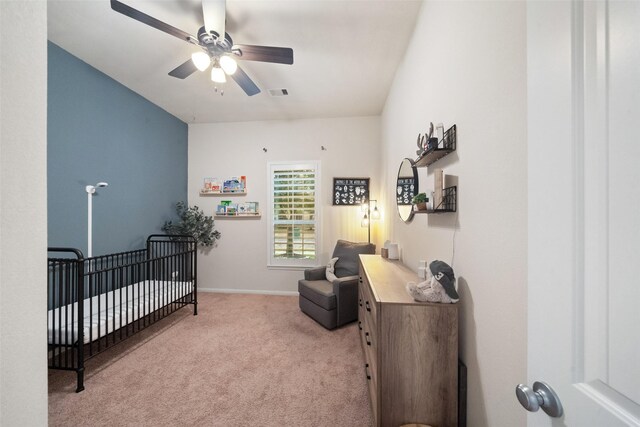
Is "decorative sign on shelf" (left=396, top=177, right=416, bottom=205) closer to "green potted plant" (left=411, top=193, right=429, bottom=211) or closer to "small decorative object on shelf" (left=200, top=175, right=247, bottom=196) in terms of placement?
"green potted plant" (left=411, top=193, right=429, bottom=211)

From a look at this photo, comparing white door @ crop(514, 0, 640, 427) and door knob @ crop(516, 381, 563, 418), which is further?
door knob @ crop(516, 381, 563, 418)

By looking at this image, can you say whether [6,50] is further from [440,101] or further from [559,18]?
[440,101]

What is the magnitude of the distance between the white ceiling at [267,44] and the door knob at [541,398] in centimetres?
228

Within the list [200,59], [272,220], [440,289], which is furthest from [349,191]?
[440,289]

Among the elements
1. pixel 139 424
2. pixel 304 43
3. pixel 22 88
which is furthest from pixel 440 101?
pixel 139 424

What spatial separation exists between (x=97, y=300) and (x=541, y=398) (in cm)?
321

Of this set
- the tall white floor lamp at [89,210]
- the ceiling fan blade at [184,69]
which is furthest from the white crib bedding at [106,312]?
the ceiling fan blade at [184,69]

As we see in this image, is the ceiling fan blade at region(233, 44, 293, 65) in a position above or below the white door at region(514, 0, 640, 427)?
above

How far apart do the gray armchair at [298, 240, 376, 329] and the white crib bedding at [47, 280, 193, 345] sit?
1.57m

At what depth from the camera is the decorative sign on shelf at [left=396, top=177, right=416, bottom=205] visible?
199 centimetres

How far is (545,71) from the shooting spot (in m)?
0.52

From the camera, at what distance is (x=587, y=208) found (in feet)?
1.40

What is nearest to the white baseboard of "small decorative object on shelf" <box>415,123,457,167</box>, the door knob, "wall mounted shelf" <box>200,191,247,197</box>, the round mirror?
"wall mounted shelf" <box>200,191,247,197</box>

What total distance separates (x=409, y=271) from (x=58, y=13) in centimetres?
339
